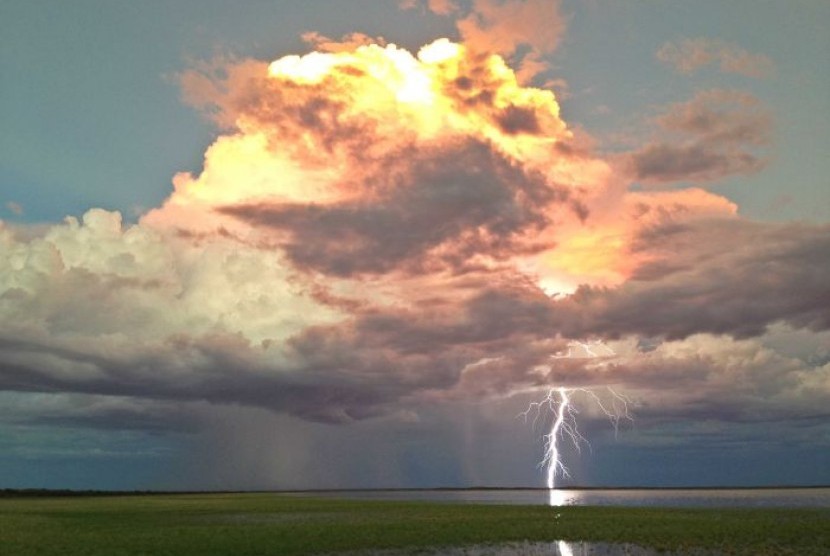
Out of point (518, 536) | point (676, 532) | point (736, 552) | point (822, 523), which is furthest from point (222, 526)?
point (822, 523)

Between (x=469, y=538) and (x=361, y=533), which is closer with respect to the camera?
(x=469, y=538)

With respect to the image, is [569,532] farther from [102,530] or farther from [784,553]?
[102,530]

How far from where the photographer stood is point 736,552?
1768 inches

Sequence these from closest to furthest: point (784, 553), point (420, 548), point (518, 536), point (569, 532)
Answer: point (784, 553) → point (420, 548) → point (518, 536) → point (569, 532)

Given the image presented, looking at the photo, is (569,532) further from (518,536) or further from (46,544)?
(46,544)

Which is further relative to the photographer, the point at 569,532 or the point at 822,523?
the point at 822,523

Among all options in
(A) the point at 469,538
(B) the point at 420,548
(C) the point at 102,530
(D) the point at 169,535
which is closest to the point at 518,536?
(A) the point at 469,538

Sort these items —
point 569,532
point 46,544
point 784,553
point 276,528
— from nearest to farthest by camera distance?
1. point 784,553
2. point 46,544
3. point 569,532
4. point 276,528

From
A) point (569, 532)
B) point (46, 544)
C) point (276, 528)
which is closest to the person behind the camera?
point (46, 544)

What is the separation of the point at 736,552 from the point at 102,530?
53192 mm

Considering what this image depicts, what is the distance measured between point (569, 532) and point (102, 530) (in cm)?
4182

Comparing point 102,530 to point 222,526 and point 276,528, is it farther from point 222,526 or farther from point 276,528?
point 276,528

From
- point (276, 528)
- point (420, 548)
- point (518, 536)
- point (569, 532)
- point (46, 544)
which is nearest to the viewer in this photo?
point (420, 548)

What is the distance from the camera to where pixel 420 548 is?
47969mm
